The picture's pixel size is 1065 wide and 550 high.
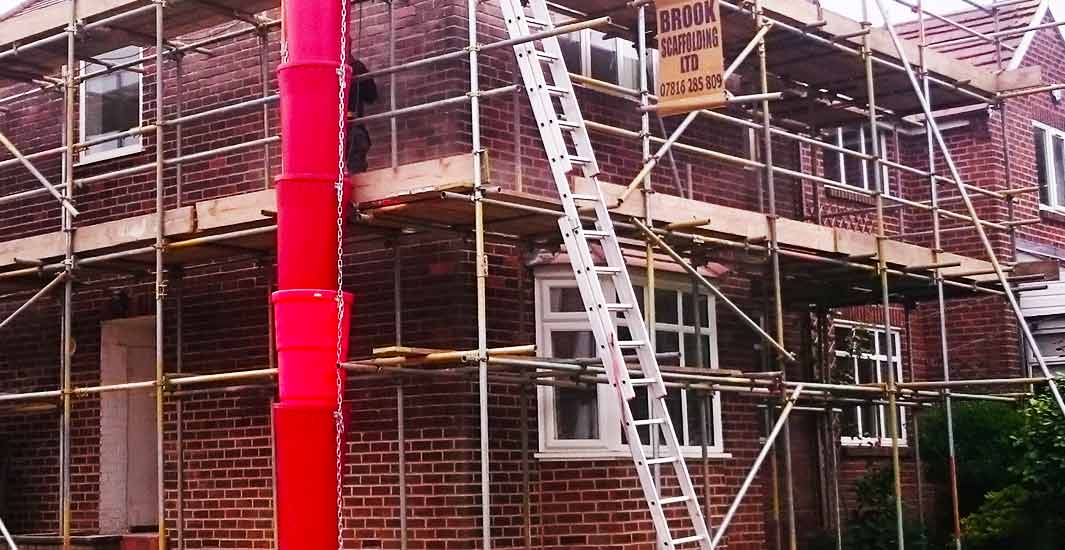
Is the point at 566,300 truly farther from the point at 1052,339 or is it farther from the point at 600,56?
the point at 1052,339

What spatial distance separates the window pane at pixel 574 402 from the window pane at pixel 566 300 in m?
0.19

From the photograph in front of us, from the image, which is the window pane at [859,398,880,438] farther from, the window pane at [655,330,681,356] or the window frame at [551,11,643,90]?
the window frame at [551,11,643,90]

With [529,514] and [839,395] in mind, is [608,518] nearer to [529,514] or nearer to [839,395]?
[529,514]

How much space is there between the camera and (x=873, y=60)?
14.9m

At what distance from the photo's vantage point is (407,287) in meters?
12.9

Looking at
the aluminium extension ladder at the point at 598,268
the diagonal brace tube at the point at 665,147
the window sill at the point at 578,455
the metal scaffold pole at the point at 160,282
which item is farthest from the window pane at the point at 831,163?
the metal scaffold pole at the point at 160,282

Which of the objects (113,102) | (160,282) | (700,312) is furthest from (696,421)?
(113,102)

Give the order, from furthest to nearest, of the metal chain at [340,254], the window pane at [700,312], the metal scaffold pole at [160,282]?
the window pane at [700,312] → the metal scaffold pole at [160,282] → the metal chain at [340,254]

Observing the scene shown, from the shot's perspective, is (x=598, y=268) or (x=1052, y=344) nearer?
(x=598, y=268)

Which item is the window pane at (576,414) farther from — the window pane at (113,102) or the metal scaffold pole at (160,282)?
the window pane at (113,102)

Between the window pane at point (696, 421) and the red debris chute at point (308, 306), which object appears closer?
the red debris chute at point (308, 306)

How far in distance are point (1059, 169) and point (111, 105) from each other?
40.2 ft

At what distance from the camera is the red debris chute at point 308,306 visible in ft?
36.1

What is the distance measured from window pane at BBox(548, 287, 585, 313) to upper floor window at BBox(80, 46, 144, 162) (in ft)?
14.2
